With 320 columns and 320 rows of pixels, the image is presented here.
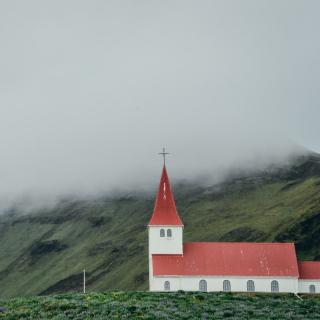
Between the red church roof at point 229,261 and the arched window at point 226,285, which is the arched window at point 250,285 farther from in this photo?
the arched window at point 226,285

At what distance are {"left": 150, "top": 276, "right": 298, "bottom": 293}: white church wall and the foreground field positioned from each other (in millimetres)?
41963

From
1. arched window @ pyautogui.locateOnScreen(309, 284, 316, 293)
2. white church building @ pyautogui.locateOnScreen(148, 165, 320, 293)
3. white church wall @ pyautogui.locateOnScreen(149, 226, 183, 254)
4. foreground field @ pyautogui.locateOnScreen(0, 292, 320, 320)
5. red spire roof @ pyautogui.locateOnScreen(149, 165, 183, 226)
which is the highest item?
red spire roof @ pyautogui.locateOnScreen(149, 165, 183, 226)

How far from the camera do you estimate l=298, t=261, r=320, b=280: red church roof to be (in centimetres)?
10394

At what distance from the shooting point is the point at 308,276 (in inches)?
4092

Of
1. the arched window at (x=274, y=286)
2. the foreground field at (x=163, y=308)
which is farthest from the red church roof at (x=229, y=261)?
the foreground field at (x=163, y=308)

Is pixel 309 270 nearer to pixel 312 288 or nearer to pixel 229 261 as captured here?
pixel 312 288

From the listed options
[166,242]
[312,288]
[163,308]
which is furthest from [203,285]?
[163,308]

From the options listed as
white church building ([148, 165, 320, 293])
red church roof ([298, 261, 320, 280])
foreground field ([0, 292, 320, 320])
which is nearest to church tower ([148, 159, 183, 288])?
white church building ([148, 165, 320, 293])

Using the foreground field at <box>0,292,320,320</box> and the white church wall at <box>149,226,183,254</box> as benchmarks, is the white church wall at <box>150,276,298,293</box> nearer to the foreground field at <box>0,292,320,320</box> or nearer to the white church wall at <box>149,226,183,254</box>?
the white church wall at <box>149,226,183,254</box>

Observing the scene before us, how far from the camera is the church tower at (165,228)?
104000 millimetres

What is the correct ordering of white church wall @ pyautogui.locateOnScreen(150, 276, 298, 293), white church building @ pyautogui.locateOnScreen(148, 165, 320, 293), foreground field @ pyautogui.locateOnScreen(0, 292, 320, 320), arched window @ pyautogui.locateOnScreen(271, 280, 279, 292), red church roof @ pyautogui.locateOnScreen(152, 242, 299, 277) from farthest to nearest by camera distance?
arched window @ pyautogui.locateOnScreen(271, 280, 279, 292) < red church roof @ pyautogui.locateOnScreen(152, 242, 299, 277) < white church building @ pyautogui.locateOnScreen(148, 165, 320, 293) < white church wall @ pyautogui.locateOnScreen(150, 276, 298, 293) < foreground field @ pyautogui.locateOnScreen(0, 292, 320, 320)

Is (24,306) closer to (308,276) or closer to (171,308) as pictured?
(171,308)

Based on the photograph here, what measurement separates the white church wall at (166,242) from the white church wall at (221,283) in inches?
210

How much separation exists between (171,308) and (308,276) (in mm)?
60217
